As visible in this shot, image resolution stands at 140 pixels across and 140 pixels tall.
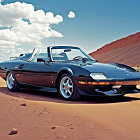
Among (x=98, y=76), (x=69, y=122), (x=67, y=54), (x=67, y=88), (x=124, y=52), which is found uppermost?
(x=124, y=52)

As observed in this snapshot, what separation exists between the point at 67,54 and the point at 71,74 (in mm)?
1366

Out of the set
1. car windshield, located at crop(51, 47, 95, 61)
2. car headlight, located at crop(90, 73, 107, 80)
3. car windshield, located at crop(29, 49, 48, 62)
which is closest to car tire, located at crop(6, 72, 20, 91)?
car windshield, located at crop(29, 49, 48, 62)

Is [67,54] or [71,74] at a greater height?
[67,54]

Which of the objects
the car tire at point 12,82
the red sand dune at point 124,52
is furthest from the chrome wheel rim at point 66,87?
the red sand dune at point 124,52

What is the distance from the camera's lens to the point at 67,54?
24.8 ft

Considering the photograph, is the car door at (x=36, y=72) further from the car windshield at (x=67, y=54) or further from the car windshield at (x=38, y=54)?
the car windshield at (x=67, y=54)

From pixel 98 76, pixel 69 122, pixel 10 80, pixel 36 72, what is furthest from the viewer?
pixel 10 80

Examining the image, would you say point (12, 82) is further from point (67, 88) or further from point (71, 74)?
point (71, 74)

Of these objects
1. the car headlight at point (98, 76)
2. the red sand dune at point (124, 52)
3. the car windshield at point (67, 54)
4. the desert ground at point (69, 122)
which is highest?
the red sand dune at point (124, 52)

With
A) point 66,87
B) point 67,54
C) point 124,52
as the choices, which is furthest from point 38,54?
point 124,52

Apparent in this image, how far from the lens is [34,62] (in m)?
7.79

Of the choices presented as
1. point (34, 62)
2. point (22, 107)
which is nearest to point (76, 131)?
point (22, 107)

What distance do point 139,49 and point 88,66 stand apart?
78172mm

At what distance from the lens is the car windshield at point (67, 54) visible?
7379 mm
